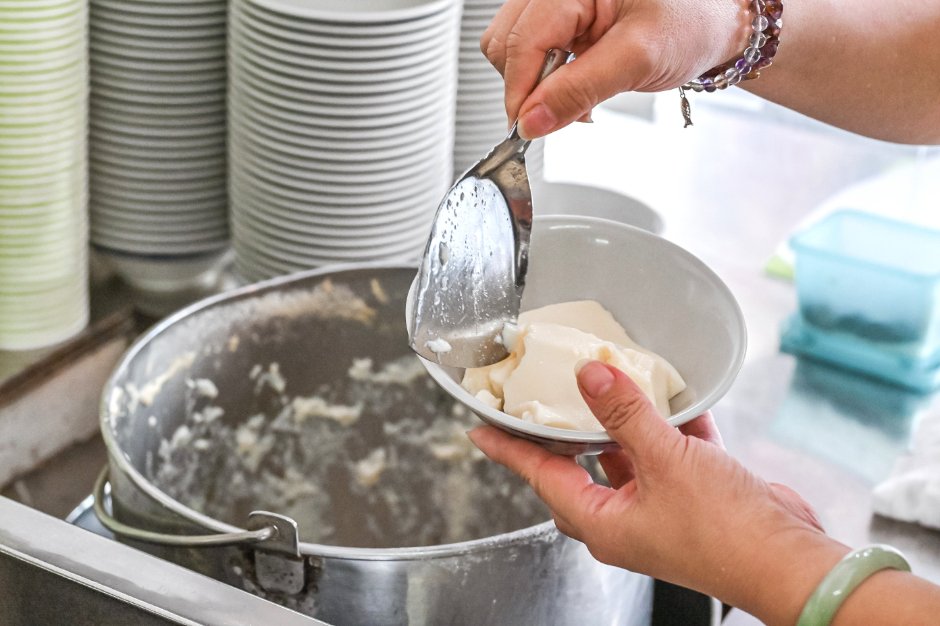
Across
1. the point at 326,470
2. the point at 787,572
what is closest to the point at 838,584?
the point at 787,572

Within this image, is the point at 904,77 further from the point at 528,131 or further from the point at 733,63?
the point at 528,131

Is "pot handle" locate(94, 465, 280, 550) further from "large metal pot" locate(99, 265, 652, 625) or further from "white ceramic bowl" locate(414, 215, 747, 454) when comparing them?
"white ceramic bowl" locate(414, 215, 747, 454)

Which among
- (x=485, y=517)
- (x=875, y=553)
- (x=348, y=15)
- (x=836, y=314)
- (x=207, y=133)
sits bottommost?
(x=485, y=517)

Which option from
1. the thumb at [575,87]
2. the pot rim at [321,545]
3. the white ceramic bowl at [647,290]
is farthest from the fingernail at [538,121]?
the pot rim at [321,545]

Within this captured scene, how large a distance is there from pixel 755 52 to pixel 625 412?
39 centimetres

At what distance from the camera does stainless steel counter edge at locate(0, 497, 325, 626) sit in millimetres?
758

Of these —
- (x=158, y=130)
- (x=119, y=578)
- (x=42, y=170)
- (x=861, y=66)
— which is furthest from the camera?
(x=158, y=130)

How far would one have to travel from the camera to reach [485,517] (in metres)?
1.34

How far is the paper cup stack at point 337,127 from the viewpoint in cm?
126

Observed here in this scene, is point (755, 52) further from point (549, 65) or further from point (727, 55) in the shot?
point (549, 65)

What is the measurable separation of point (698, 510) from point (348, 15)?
2.44 feet

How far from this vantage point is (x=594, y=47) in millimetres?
805

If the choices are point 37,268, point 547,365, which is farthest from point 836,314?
point 37,268

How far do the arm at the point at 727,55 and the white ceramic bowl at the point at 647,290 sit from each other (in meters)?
0.14
